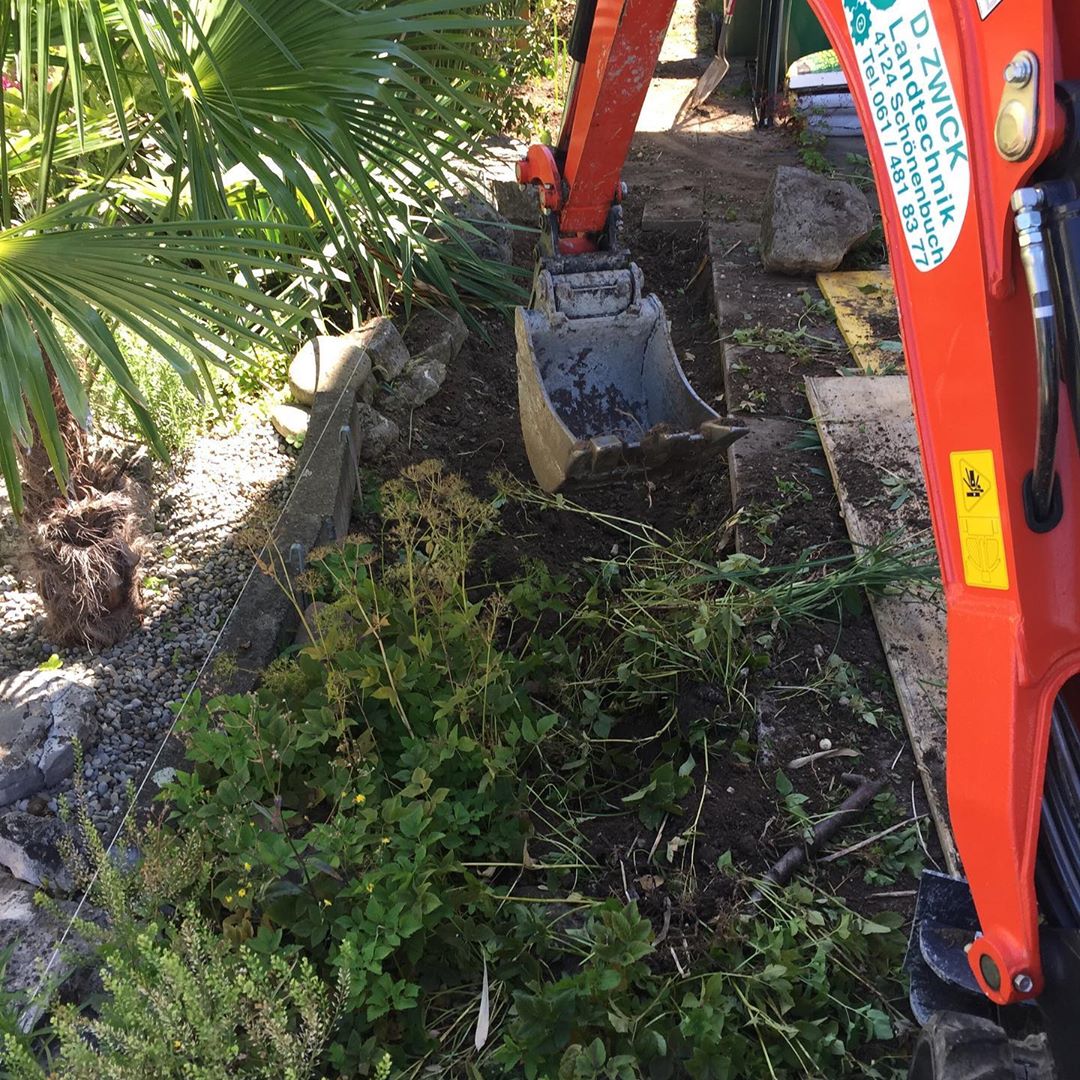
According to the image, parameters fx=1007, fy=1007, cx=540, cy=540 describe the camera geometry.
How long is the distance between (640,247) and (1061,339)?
452 cm

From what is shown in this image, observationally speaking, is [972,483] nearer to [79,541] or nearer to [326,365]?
[79,541]

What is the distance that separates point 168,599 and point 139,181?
1.26m

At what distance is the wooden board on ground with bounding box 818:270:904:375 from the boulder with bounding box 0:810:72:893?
3.16 meters

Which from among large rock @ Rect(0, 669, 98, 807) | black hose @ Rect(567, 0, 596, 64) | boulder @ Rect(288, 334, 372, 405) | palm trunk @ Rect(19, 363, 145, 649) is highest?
black hose @ Rect(567, 0, 596, 64)

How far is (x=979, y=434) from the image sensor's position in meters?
1.33

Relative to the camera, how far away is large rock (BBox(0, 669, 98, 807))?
8.09ft

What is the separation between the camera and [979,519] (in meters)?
1.35

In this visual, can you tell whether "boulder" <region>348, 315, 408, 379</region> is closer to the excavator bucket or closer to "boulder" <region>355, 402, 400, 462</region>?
"boulder" <region>355, 402, 400, 462</region>

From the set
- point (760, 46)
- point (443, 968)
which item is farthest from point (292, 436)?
point (760, 46)

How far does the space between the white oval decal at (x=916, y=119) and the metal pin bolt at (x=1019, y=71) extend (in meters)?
0.10

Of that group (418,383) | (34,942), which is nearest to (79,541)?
(34,942)

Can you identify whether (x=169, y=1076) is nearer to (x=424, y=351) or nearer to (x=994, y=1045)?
(x=994, y=1045)

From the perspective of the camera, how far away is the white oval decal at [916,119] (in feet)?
4.29

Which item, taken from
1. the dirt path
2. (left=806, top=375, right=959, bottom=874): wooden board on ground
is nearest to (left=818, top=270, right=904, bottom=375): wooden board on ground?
the dirt path
